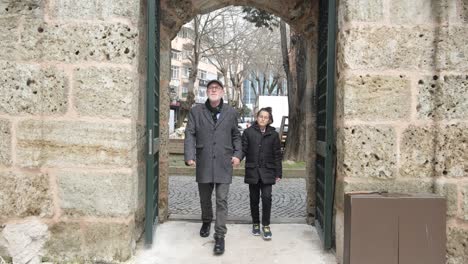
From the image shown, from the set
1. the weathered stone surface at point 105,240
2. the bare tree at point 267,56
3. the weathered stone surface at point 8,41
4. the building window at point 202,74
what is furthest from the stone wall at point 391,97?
the building window at point 202,74

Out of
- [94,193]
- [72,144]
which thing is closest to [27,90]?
[72,144]

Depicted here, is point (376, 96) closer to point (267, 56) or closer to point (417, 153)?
point (417, 153)

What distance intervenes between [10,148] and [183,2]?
2657 millimetres

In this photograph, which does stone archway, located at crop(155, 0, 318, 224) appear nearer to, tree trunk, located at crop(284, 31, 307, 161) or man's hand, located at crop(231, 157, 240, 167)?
man's hand, located at crop(231, 157, 240, 167)

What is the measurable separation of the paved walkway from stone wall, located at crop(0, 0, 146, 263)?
557 mm

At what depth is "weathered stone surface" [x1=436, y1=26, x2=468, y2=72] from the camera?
3721 mm

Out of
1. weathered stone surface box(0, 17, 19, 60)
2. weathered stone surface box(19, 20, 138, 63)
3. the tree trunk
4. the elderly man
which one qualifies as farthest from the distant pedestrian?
the tree trunk

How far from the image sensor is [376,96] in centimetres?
379

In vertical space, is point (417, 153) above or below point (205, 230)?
above

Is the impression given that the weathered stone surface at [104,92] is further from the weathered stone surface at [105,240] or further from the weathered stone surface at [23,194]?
the weathered stone surface at [105,240]

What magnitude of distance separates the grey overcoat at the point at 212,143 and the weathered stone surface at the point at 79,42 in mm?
1001

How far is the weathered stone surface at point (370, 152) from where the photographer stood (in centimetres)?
378

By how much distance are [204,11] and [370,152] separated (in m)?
3.04

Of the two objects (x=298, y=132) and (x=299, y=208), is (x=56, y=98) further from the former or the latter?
(x=298, y=132)
